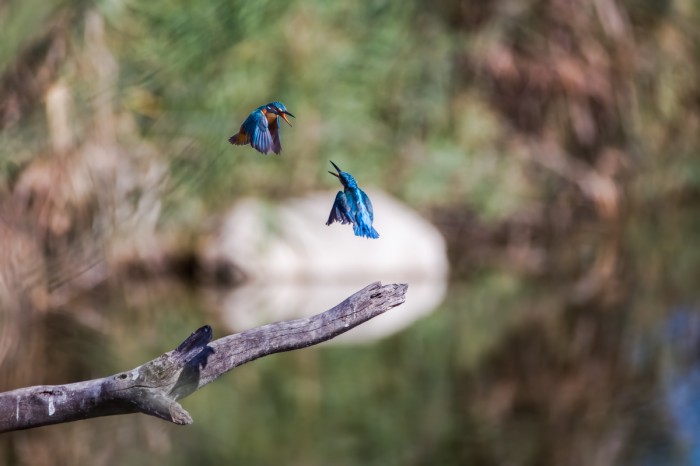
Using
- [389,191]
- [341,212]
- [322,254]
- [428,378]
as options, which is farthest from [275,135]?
[389,191]

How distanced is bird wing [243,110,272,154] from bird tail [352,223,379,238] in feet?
0.51

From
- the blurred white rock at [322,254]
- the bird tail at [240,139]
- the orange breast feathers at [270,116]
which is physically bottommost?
the bird tail at [240,139]

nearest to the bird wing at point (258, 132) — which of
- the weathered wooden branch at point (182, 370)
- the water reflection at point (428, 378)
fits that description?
the weathered wooden branch at point (182, 370)

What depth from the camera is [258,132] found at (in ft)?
5.11

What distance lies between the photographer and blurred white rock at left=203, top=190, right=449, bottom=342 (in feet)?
25.4

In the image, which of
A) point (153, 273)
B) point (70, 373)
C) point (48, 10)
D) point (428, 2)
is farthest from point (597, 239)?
point (48, 10)

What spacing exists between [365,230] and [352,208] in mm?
68

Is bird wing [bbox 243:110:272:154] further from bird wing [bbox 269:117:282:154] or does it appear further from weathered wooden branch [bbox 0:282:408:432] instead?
weathered wooden branch [bbox 0:282:408:432]

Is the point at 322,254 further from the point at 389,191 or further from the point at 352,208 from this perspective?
the point at 352,208

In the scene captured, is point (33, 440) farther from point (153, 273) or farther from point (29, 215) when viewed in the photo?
point (153, 273)

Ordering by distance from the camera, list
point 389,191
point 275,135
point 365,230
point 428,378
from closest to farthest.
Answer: point 365,230 → point 275,135 → point 428,378 → point 389,191

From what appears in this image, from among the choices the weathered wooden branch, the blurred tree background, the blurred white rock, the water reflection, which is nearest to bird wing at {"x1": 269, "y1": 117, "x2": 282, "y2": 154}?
the weathered wooden branch

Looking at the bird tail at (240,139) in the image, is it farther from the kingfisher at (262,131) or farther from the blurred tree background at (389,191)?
the blurred tree background at (389,191)

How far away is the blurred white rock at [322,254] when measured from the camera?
775 centimetres
